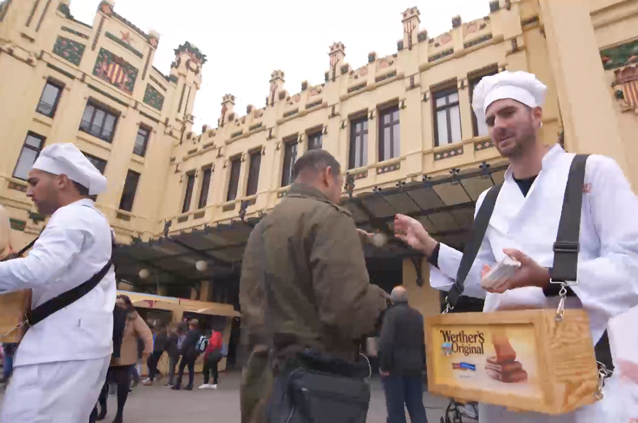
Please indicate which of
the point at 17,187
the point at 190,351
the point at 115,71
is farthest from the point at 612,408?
the point at 115,71

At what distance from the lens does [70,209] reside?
217cm

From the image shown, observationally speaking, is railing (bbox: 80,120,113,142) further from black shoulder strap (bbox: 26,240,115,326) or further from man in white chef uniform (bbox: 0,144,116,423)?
black shoulder strap (bbox: 26,240,115,326)

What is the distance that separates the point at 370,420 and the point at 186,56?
20582mm

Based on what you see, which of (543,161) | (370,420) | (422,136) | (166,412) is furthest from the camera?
(422,136)

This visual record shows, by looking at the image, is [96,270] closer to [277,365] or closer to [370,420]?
[277,365]

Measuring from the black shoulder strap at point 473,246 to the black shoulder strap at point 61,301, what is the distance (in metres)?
2.04

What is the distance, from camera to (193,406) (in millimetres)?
6824

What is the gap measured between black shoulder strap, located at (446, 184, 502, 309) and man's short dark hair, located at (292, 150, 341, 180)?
861 millimetres

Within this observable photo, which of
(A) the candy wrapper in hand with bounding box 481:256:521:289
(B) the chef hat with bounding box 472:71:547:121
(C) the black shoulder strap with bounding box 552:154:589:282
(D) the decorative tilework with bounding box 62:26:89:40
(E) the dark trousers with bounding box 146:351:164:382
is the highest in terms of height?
(D) the decorative tilework with bounding box 62:26:89:40

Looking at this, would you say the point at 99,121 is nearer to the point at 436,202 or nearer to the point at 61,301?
the point at 436,202

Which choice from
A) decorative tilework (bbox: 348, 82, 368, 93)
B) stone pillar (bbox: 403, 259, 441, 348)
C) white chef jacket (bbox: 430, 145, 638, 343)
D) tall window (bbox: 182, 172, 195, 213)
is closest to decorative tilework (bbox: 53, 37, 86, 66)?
tall window (bbox: 182, 172, 195, 213)

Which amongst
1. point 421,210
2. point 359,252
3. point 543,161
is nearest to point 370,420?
point 421,210

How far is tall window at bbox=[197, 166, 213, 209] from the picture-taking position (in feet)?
52.5

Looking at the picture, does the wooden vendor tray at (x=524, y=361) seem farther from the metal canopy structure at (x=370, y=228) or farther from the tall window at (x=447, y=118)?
the tall window at (x=447, y=118)
